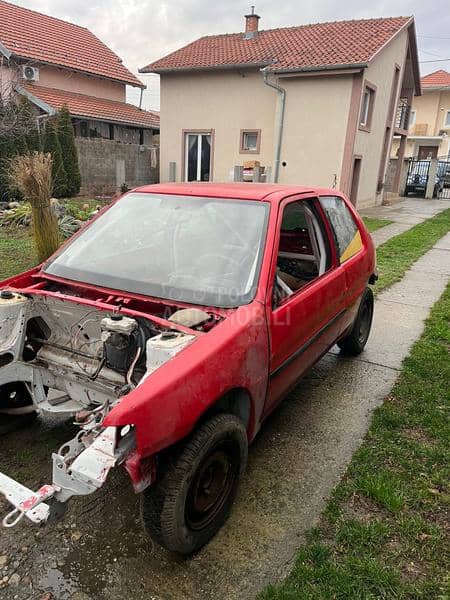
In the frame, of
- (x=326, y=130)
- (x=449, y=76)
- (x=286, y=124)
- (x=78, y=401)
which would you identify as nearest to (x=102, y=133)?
(x=286, y=124)

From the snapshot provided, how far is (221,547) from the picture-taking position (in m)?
2.20

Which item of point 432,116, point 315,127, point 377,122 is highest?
point 432,116

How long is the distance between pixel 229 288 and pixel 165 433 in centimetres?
96

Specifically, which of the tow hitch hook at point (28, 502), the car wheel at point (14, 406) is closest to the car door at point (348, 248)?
the car wheel at point (14, 406)

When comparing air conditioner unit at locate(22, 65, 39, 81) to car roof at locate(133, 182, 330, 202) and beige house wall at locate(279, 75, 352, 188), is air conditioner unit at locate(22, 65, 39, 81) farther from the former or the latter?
car roof at locate(133, 182, 330, 202)

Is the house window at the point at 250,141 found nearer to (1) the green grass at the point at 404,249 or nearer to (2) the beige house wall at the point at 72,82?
(1) the green grass at the point at 404,249

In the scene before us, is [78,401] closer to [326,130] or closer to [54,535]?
[54,535]

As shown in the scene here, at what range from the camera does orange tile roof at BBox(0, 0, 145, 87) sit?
1838cm

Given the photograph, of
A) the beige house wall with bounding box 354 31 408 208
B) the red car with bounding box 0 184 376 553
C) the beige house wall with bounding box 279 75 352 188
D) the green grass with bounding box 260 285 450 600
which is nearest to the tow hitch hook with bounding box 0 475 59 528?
the red car with bounding box 0 184 376 553

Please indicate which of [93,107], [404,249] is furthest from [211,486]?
[93,107]

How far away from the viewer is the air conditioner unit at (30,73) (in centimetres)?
1766

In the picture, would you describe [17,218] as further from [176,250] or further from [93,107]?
[93,107]

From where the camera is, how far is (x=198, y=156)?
61.2 ft

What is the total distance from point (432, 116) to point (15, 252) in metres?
38.8
